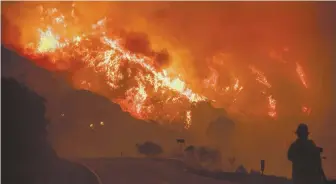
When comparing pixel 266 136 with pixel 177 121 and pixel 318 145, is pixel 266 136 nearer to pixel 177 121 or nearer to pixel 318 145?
pixel 318 145

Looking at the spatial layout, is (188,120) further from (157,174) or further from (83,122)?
(83,122)

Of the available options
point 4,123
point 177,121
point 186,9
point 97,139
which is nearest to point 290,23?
point 186,9

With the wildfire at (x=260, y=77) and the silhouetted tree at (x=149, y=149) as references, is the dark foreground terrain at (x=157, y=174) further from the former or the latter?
the wildfire at (x=260, y=77)

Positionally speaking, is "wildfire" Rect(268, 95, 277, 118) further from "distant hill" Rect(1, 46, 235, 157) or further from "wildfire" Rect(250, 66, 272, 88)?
"distant hill" Rect(1, 46, 235, 157)

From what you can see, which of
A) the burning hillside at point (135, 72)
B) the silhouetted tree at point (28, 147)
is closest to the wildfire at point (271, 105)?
the burning hillside at point (135, 72)

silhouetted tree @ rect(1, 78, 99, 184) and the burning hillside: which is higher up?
the burning hillside

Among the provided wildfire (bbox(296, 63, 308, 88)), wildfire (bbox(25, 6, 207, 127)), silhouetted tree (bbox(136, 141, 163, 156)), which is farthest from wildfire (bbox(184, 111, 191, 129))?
wildfire (bbox(296, 63, 308, 88))

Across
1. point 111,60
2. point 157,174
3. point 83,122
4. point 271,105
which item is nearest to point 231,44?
point 271,105

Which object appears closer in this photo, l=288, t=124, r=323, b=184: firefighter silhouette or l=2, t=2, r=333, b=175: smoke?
l=288, t=124, r=323, b=184: firefighter silhouette
